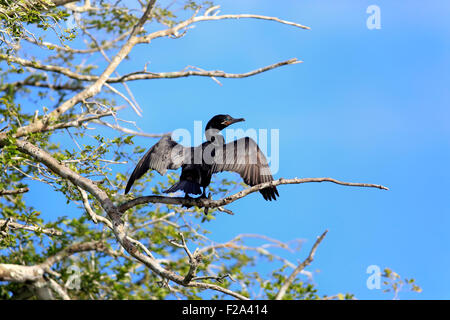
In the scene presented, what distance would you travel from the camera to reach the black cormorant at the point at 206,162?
5.73m

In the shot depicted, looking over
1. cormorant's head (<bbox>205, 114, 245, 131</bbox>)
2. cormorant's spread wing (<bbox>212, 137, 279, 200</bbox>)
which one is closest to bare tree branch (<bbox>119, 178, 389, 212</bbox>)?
cormorant's spread wing (<bbox>212, 137, 279, 200</bbox>)

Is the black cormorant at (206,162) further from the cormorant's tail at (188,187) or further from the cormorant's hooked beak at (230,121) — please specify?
the cormorant's hooked beak at (230,121)

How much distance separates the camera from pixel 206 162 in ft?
19.4

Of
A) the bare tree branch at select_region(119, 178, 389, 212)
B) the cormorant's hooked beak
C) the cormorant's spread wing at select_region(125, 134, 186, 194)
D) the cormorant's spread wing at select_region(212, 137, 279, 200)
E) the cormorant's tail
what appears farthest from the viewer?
the cormorant's hooked beak

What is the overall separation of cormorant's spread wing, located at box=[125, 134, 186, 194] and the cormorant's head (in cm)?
69

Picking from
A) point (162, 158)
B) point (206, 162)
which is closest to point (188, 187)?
point (206, 162)

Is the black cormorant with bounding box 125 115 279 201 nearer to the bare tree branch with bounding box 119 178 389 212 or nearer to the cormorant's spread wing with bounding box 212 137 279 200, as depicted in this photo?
the cormorant's spread wing with bounding box 212 137 279 200

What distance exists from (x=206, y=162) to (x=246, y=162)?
0.45 metres

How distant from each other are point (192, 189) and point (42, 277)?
3.93m

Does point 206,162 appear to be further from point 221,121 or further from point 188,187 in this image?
point 221,121

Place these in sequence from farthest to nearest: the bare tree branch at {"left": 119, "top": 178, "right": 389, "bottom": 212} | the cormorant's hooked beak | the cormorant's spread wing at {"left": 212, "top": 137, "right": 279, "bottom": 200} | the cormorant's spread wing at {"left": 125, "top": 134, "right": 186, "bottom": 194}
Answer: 1. the cormorant's hooked beak
2. the cormorant's spread wing at {"left": 125, "top": 134, "right": 186, "bottom": 194}
3. the cormorant's spread wing at {"left": 212, "top": 137, "right": 279, "bottom": 200}
4. the bare tree branch at {"left": 119, "top": 178, "right": 389, "bottom": 212}

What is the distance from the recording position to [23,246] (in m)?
9.55

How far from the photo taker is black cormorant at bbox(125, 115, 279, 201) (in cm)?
573

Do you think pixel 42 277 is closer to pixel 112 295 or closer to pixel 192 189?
pixel 112 295
